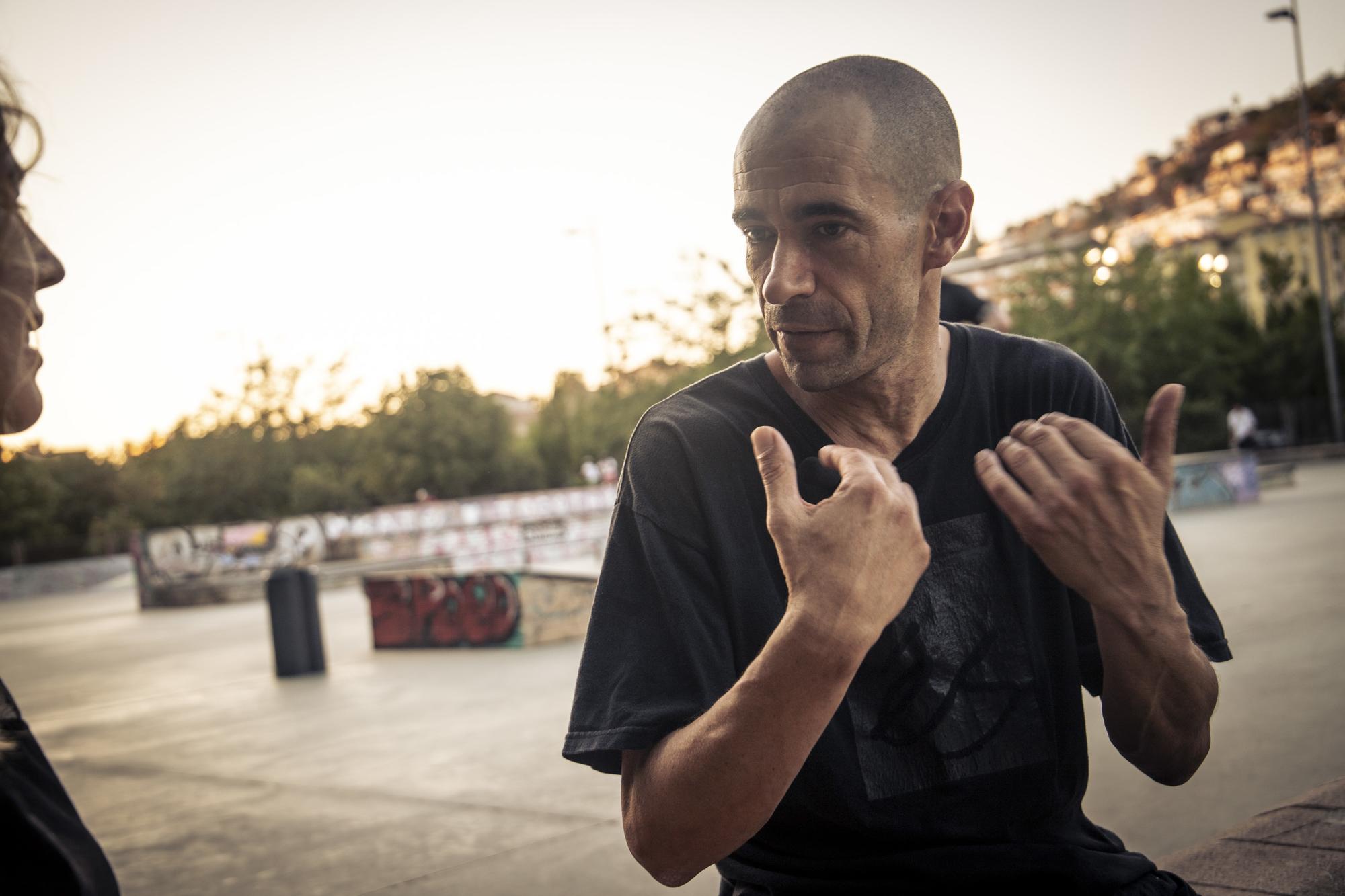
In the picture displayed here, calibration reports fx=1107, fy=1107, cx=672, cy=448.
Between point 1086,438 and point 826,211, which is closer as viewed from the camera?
point 1086,438

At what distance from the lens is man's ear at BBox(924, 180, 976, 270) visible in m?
1.65

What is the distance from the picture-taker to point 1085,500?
51.9 inches

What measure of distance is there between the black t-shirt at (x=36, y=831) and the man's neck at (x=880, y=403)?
3.41ft

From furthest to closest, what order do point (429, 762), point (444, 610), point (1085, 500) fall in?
point (444, 610), point (429, 762), point (1085, 500)

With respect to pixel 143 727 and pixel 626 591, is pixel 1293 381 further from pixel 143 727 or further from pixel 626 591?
pixel 626 591

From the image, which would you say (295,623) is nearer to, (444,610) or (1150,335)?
(444,610)

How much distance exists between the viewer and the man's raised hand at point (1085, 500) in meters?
1.32

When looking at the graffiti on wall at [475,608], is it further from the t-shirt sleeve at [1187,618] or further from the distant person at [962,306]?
the t-shirt sleeve at [1187,618]

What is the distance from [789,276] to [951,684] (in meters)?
0.60

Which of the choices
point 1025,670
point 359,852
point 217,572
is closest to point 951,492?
point 1025,670

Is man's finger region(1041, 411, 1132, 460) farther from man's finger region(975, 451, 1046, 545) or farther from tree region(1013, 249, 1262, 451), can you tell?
tree region(1013, 249, 1262, 451)

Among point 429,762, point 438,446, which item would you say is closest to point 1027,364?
point 429,762

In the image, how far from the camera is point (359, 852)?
4.94m

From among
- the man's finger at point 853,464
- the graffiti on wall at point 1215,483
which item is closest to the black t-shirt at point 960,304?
the man's finger at point 853,464
